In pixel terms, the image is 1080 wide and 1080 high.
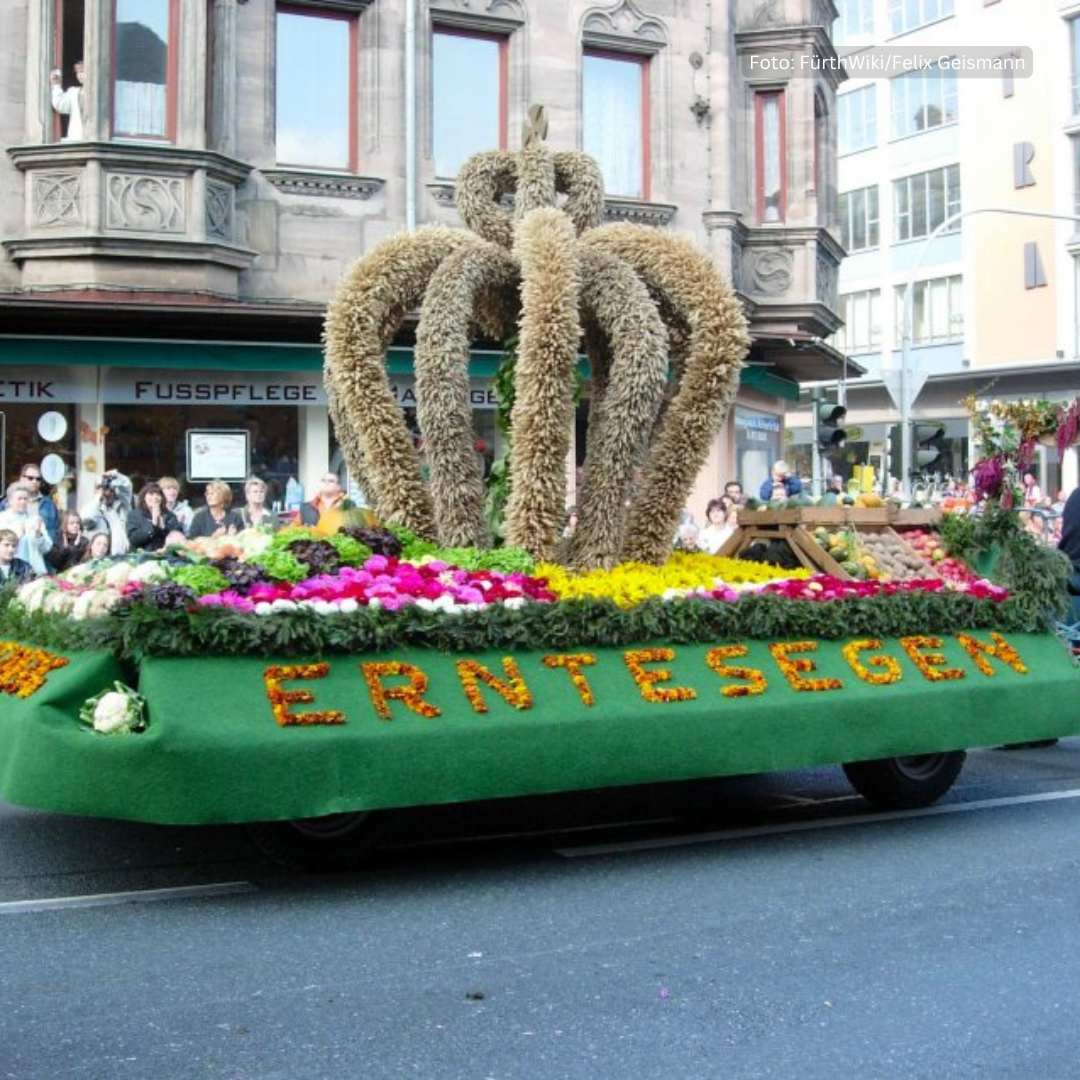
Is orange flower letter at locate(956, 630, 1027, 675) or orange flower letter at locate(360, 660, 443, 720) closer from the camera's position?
orange flower letter at locate(360, 660, 443, 720)

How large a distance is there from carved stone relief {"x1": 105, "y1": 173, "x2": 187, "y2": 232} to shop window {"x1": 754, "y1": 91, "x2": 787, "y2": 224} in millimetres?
8828

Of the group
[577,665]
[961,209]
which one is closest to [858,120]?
[961,209]

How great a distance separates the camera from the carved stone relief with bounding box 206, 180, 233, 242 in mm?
Answer: 17828

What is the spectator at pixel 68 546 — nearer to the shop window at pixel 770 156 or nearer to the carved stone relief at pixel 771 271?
the carved stone relief at pixel 771 271

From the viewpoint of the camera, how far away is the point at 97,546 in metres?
13.4

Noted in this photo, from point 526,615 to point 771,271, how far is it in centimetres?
1664

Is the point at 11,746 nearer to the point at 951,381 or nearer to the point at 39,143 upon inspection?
the point at 39,143

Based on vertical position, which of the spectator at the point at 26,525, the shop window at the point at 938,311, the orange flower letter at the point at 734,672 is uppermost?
the shop window at the point at 938,311

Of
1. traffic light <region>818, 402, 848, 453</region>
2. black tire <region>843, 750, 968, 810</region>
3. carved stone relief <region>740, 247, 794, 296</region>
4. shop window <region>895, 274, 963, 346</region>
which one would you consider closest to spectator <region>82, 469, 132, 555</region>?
black tire <region>843, 750, 968, 810</region>

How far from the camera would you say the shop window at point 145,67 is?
1766cm

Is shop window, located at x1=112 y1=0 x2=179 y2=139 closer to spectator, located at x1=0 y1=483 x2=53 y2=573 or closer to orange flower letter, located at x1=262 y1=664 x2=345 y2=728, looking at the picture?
spectator, located at x1=0 y1=483 x2=53 y2=573

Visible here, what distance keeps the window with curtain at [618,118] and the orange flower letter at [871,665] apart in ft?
46.6

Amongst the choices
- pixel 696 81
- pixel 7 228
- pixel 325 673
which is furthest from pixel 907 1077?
pixel 696 81

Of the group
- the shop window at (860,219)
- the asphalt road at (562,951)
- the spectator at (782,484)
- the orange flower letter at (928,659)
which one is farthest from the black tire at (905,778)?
the shop window at (860,219)
